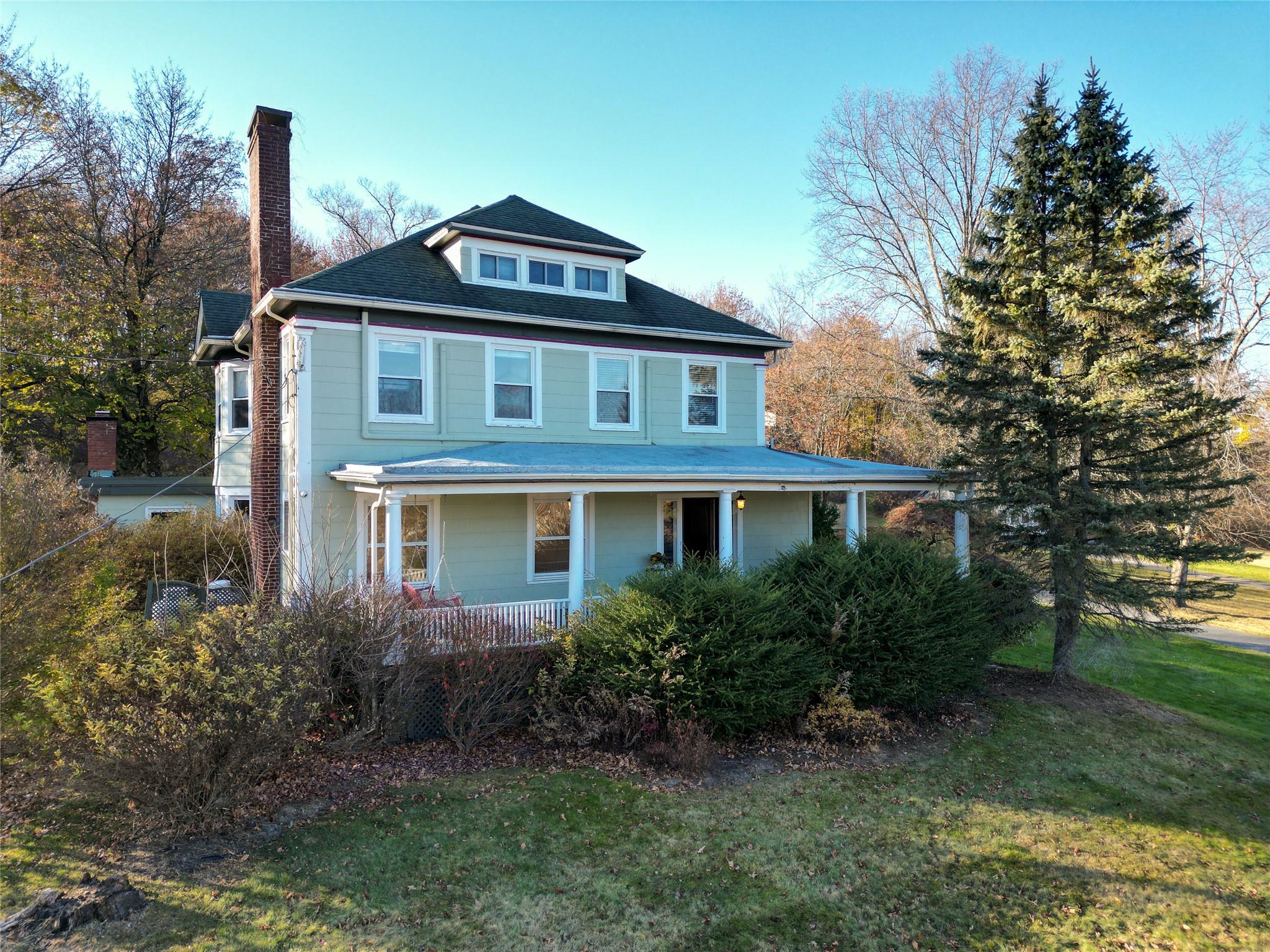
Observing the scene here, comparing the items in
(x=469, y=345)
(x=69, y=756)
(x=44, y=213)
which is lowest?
(x=69, y=756)

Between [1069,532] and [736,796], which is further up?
[1069,532]

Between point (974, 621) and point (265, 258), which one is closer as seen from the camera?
point (974, 621)

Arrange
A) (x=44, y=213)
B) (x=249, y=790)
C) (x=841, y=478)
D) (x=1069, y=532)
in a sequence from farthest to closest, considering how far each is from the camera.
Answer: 1. (x=44, y=213)
2. (x=841, y=478)
3. (x=1069, y=532)
4. (x=249, y=790)

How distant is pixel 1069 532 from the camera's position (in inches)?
414

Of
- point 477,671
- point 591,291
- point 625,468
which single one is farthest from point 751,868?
point 591,291

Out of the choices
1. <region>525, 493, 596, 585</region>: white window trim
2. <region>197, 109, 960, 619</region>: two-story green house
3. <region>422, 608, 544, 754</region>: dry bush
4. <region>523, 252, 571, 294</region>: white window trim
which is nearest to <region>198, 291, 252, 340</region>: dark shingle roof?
<region>197, 109, 960, 619</region>: two-story green house

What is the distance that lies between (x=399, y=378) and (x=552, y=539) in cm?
383

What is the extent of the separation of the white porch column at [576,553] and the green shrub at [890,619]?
2.74 metres

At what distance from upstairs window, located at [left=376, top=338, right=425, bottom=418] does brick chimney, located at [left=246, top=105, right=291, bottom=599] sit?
2060mm

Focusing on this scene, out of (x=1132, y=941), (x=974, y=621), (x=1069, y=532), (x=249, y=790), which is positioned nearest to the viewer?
(x=1132, y=941)

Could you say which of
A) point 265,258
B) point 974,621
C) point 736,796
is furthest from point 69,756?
point 974,621

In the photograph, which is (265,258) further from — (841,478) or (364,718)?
(841,478)

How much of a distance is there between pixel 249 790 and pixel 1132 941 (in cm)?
725

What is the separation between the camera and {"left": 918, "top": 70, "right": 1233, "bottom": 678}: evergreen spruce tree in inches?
388
